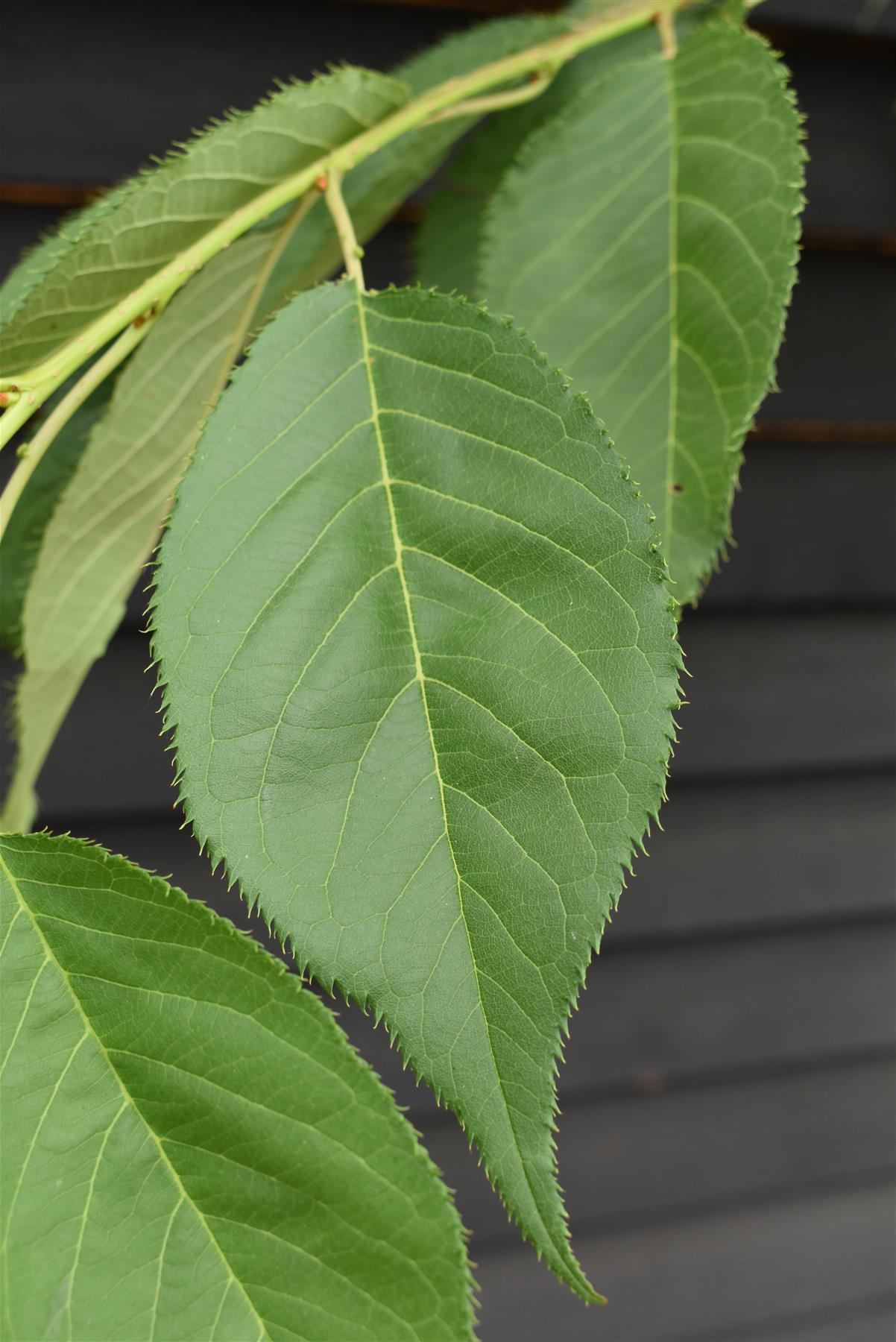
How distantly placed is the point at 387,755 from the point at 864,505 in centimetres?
100

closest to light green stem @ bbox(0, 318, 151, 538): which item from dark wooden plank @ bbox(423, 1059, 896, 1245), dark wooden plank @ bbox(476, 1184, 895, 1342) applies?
dark wooden plank @ bbox(423, 1059, 896, 1245)

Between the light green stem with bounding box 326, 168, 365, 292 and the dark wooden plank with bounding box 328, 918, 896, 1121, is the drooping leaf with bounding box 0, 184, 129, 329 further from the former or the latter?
the dark wooden plank with bounding box 328, 918, 896, 1121

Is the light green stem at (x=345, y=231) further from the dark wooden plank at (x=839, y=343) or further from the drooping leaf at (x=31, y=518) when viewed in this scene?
the dark wooden plank at (x=839, y=343)

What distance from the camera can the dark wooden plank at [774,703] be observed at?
3.79ft

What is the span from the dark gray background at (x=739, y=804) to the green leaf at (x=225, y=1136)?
71 centimetres

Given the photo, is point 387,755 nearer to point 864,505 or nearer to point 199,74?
point 199,74

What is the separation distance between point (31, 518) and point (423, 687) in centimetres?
30

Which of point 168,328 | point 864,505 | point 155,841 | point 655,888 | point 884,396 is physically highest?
point 168,328

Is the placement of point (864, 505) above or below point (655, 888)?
above

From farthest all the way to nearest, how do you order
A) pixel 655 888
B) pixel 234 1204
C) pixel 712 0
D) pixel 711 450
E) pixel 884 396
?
pixel 655 888, pixel 884 396, pixel 712 0, pixel 711 450, pixel 234 1204

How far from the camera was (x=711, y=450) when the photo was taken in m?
0.43

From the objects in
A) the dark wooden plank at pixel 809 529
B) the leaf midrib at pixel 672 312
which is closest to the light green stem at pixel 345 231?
the leaf midrib at pixel 672 312

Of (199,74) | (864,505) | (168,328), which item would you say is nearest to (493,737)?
(168,328)

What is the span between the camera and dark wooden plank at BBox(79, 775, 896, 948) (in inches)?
50.0
